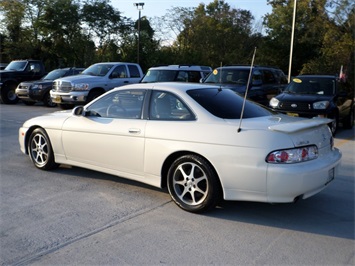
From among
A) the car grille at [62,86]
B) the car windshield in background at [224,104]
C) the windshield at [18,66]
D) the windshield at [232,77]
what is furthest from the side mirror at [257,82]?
the windshield at [18,66]

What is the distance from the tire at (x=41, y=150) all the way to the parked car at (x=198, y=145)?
21 centimetres

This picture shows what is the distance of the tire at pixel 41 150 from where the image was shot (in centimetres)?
612

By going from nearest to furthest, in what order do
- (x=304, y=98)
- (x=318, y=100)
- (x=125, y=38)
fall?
(x=318, y=100) → (x=304, y=98) → (x=125, y=38)

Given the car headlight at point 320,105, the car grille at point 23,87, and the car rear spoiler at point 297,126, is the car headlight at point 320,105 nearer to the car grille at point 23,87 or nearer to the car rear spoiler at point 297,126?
the car rear spoiler at point 297,126

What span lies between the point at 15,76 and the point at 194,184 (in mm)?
15404

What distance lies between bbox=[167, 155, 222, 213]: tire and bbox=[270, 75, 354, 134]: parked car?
6.41 meters

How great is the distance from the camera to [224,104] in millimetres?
Result: 4926

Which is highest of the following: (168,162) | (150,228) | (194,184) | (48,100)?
(168,162)

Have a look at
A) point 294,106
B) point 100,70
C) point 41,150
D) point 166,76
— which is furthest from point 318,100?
point 100,70

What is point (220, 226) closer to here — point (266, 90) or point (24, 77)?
point (266, 90)

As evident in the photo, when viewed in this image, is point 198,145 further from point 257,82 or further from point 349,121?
point 349,121

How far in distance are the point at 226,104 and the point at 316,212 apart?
5.49 feet

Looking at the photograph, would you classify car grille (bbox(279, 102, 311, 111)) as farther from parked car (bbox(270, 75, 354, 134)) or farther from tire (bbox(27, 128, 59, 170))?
tire (bbox(27, 128, 59, 170))

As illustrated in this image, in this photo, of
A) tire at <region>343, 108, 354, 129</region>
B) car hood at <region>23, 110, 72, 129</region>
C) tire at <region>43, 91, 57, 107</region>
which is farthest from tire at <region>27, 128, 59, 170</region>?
tire at <region>43, 91, 57, 107</region>
